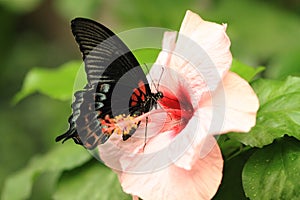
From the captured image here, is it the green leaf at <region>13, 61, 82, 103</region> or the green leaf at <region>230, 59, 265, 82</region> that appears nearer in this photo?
the green leaf at <region>230, 59, 265, 82</region>

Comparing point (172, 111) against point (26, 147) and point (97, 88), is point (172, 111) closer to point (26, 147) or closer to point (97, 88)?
point (97, 88)

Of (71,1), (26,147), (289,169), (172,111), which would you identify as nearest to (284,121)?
(289,169)

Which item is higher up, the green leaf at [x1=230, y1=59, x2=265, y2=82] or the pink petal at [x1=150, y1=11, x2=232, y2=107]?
the pink petal at [x1=150, y1=11, x2=232, y2=107]

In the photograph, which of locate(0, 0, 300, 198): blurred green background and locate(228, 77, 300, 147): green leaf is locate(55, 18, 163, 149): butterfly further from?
locate(0, 0, 300, 198): blurred green background

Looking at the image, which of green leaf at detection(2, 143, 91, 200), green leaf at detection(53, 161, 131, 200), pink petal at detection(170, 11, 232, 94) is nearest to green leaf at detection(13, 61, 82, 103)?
green leaf at detection(2, 143, 91, 200)

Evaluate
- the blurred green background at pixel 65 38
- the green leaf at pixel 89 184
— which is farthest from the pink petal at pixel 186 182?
the blurred green background at pixel 65 38
